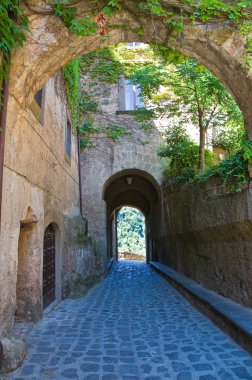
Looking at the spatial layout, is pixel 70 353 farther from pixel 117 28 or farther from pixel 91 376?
pixel 117 28

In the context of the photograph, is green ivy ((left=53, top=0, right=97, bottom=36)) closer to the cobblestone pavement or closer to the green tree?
the green tree

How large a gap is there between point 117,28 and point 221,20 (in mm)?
1340

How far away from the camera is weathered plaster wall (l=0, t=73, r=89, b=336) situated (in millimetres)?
3428

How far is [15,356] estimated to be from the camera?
3.01 m

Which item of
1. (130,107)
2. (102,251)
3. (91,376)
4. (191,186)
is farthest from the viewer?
(130,107)

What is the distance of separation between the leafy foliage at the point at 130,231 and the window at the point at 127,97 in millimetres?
32242

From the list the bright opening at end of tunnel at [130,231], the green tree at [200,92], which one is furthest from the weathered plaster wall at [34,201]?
the bright opening at end of tunnel at [130,231]

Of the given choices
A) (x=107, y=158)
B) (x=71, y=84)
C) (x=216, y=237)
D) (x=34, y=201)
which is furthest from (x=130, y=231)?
(x=34, y=201)

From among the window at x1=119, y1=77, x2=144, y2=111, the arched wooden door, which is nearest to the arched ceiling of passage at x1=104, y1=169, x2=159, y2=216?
the window at x1=119, y1=77, x2=144, y2=111

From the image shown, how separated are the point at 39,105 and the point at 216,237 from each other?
3997mm

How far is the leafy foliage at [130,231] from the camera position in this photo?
141 ft

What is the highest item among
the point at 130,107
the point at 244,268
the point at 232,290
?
the point at 130,107

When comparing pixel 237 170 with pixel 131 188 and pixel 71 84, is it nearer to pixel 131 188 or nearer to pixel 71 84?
pixel 71 84

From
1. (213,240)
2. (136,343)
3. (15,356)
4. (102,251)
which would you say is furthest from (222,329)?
(102,251)
